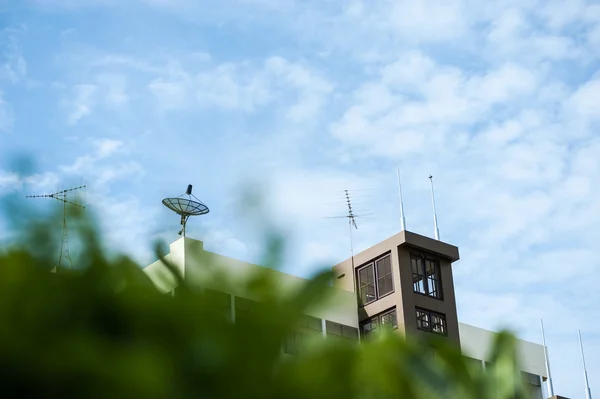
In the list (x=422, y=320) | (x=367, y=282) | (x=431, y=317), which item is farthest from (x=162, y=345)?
(x=367, y=282)

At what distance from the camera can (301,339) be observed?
56.7 inches

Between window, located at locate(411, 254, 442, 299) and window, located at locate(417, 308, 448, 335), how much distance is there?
708 mm

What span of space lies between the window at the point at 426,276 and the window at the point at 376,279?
0.89 metres

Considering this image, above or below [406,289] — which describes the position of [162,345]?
below

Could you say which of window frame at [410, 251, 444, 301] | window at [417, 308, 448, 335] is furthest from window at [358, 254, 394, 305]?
window at [417, 308, 448, 335]

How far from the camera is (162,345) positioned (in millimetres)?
1335

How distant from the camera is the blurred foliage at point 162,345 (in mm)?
1259

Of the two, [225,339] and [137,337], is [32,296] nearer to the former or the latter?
[137,337]

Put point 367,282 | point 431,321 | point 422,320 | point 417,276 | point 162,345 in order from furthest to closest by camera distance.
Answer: point 367,282 < point 417,276 < point 431,321 < point 422,320 < point 162,345

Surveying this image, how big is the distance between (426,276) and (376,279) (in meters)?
1.82

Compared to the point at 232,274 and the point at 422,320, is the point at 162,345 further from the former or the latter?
the point at 422,320

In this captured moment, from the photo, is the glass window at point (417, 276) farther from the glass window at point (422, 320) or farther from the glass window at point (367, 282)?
the glass window at point (367, 282)

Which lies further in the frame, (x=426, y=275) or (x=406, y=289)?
(x=426, y=275)

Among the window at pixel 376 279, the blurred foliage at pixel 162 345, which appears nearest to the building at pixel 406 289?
the window at pixel 376 279
